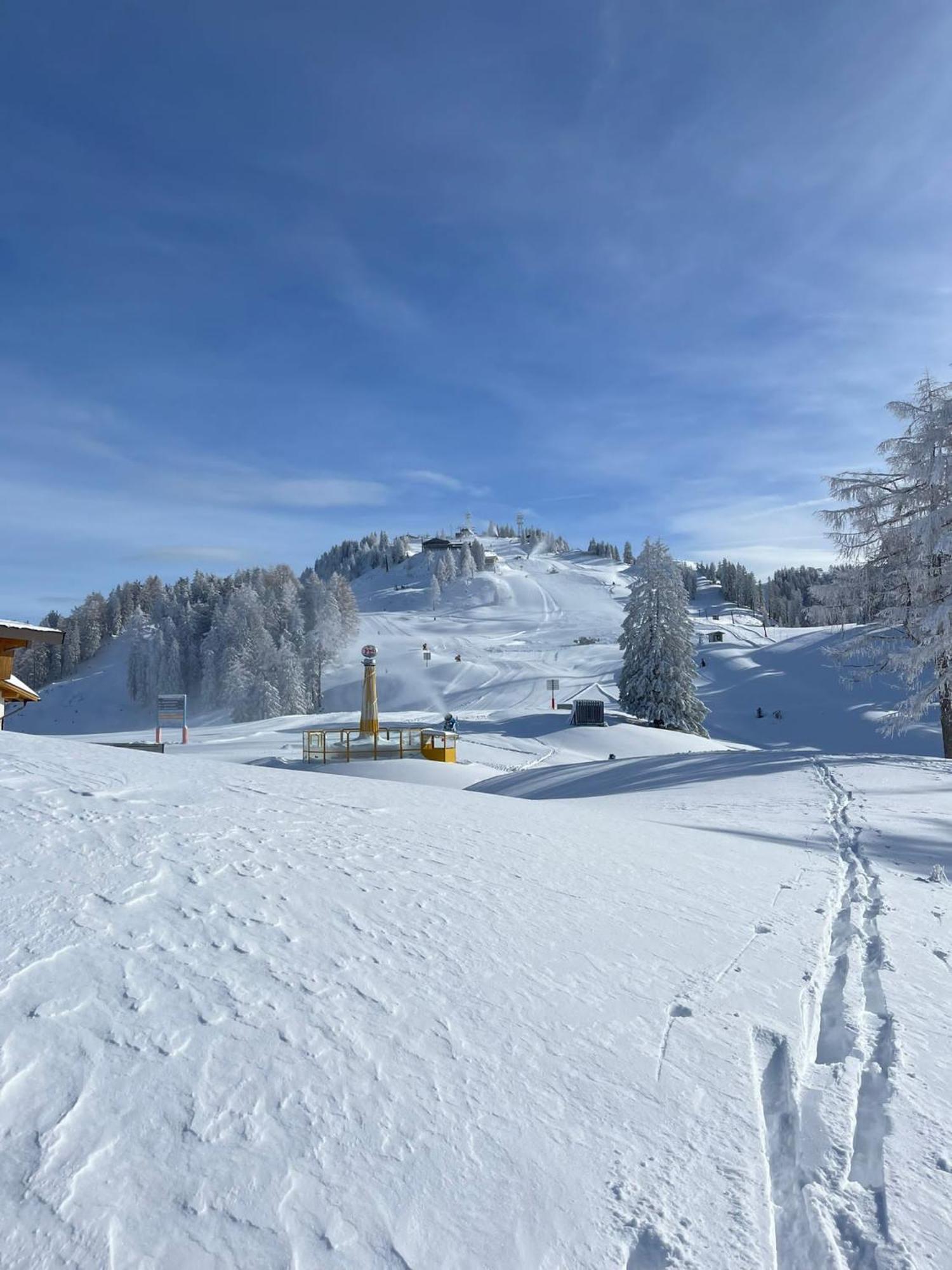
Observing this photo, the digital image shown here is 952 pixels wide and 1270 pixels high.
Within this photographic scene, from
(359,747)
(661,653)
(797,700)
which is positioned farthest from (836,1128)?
(797,700)

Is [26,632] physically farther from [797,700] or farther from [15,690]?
[797,700]

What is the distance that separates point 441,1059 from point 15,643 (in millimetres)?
16862

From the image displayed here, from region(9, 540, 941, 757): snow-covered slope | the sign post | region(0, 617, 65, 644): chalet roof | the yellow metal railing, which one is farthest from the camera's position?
region(9, 540, 941, 757): snow-covered slope

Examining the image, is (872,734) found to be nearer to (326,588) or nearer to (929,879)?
(929,879)

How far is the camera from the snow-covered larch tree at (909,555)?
16188mm

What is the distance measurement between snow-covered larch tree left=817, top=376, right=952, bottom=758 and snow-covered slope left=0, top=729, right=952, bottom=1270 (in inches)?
480

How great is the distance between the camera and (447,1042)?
3236 millimetres

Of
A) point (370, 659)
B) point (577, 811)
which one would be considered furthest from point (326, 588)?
point (577, 811)

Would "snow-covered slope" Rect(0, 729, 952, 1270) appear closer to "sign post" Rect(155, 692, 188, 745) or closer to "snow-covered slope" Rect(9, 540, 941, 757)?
"snow-covered slope" Rect(9, 540, 941, 757)

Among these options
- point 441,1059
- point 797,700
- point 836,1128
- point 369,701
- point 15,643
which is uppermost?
point 15,643

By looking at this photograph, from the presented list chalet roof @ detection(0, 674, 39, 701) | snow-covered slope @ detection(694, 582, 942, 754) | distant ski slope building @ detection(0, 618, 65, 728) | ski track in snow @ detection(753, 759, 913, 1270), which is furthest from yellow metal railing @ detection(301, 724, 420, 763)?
ski track in snow @ detection(753, 759, 913, 1270)

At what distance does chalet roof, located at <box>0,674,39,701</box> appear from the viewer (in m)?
17.0

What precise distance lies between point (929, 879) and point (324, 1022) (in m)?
7.03

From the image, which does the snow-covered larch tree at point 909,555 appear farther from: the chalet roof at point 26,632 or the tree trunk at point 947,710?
the chalet roof at point 26,632
